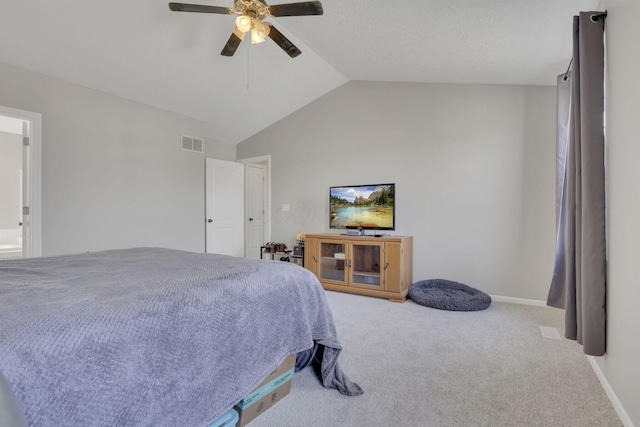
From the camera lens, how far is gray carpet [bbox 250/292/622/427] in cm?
151

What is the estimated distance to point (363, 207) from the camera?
13.3 ft

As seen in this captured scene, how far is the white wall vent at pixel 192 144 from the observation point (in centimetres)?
430

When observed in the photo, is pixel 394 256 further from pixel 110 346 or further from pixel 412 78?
pixel 110 346

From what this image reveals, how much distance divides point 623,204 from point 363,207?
2693 millimetres

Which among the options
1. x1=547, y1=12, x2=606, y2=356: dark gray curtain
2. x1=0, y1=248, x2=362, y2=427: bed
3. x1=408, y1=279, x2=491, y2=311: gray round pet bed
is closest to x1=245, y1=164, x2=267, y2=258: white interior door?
x1=408, y1=279, x2=491, y2=311: gray round pet bed

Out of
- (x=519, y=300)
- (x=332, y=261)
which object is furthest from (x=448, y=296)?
(x=332, y=261)

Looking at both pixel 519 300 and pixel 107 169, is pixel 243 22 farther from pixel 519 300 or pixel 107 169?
pixel 519 300

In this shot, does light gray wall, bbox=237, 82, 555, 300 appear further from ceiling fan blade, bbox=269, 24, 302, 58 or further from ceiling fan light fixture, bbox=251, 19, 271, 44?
ceiling fan light fixture, bbox=251, 19, 271, 44

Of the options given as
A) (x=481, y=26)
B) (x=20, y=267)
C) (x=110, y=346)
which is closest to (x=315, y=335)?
(x=110, y=346)

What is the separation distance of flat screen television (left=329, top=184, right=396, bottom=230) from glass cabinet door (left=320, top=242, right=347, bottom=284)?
1.34 ft

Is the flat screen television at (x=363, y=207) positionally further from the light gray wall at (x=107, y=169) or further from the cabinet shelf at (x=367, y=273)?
the light gray wall at (x=107, y=169)

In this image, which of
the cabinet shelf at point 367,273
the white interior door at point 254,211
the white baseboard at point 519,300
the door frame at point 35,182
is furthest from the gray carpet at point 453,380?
the white interior door at point 254,211

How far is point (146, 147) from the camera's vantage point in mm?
3850

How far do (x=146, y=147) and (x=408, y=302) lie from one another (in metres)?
3.69
